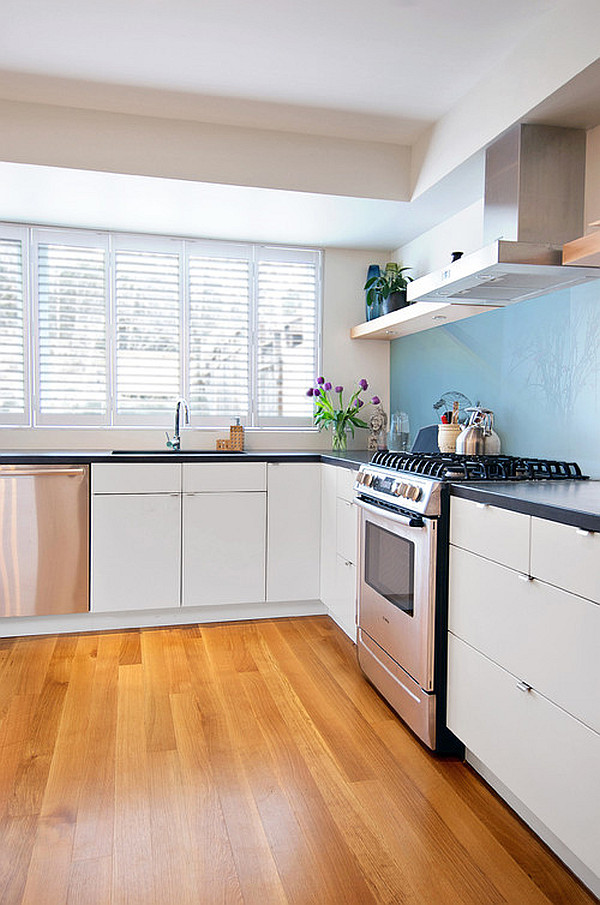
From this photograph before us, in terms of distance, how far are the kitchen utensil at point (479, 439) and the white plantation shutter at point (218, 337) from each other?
1.77 metres

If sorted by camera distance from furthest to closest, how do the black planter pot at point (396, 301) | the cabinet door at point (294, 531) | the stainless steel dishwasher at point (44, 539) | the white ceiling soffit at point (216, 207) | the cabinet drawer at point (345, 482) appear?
the black planter pot at point (396, 301) < the cabinet door at point (294, 531) < the stainless steel dishwasher at point (44, 539) < the cabinet drawer at point (345, 482) < the white ceiling soffit at point (216, 207)

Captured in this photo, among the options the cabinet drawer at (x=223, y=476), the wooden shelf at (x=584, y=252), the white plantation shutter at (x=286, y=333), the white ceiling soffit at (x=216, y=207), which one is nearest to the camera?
the wooden shelf at (x=584, y=252)

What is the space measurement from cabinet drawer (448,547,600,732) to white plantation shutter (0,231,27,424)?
2829 mm

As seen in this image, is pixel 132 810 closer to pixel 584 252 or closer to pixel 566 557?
pixel 566 557

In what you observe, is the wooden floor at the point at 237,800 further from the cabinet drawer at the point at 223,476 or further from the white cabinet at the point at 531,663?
the cabinet drawer at the point at 223,476

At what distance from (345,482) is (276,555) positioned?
0.66 meters

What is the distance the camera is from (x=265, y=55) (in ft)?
8.23

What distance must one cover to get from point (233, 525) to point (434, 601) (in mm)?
1621

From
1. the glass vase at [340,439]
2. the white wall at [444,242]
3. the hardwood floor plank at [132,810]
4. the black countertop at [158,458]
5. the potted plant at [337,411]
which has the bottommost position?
the hardwood floor plank at [132,810]

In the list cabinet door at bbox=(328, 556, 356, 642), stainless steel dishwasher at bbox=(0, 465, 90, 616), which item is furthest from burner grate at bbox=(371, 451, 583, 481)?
stainless steel dishwasher at bbox=(0, 465, 90, 616)

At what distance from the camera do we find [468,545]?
6.71ft

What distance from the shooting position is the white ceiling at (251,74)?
7.45 ft

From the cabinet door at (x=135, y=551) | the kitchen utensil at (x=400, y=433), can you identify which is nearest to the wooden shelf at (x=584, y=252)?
the kitchen utensil at (x=400, y=433)

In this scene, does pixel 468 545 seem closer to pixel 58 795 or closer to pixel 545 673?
pixel 545 673
